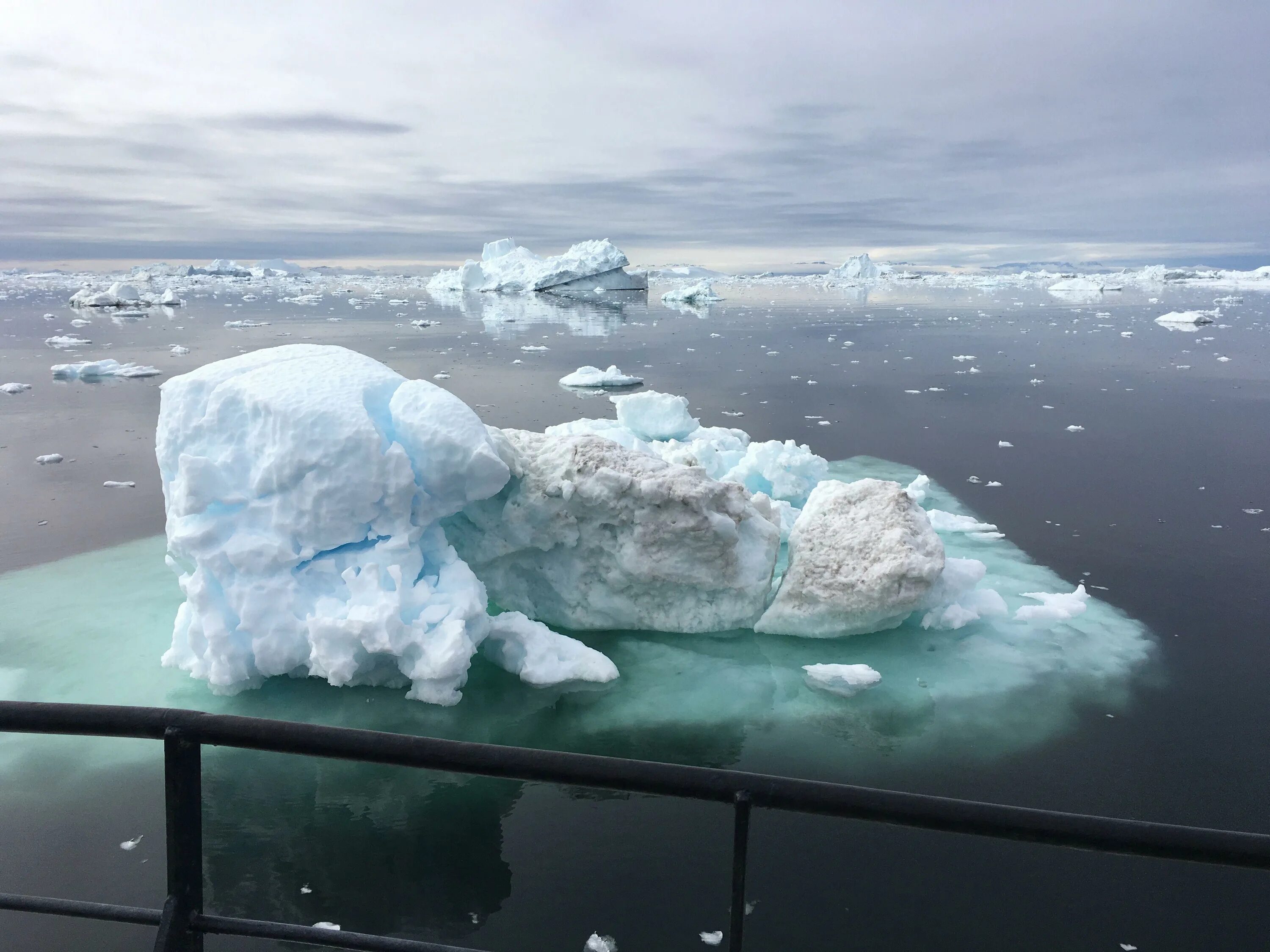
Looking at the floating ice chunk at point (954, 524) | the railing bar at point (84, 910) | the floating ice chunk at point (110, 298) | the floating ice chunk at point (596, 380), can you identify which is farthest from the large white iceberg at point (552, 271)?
the railing bar at point (84, 910)

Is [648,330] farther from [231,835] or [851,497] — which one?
[231,835]

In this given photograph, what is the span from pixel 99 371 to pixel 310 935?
19636 mm

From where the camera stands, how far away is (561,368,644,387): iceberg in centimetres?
1648

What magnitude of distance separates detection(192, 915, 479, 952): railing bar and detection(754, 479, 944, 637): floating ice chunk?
4.71 metres

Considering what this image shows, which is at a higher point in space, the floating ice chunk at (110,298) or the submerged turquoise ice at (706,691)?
the floating ice chunk at (110,298)

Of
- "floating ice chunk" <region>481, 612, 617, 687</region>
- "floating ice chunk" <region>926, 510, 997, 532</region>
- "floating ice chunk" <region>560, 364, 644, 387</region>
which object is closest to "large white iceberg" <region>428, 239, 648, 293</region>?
"floating ice chunk" <region>560, 364, 644, 387</region>

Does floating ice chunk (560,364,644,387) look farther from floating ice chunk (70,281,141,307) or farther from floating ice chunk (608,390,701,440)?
floating ice chunk (70,281,141,307)

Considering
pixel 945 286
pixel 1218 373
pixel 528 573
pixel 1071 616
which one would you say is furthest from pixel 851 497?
pixel 945 286

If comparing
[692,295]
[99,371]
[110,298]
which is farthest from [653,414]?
[110,298]

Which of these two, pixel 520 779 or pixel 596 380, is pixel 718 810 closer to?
pixel 520 779

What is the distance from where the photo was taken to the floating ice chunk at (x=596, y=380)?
54.1ft

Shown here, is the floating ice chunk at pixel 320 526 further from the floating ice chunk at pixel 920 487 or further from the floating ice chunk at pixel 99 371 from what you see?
the floating ice chunk at pixel 99 371

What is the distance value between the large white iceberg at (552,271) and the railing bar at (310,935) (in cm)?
4672

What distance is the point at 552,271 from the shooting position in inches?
1884
